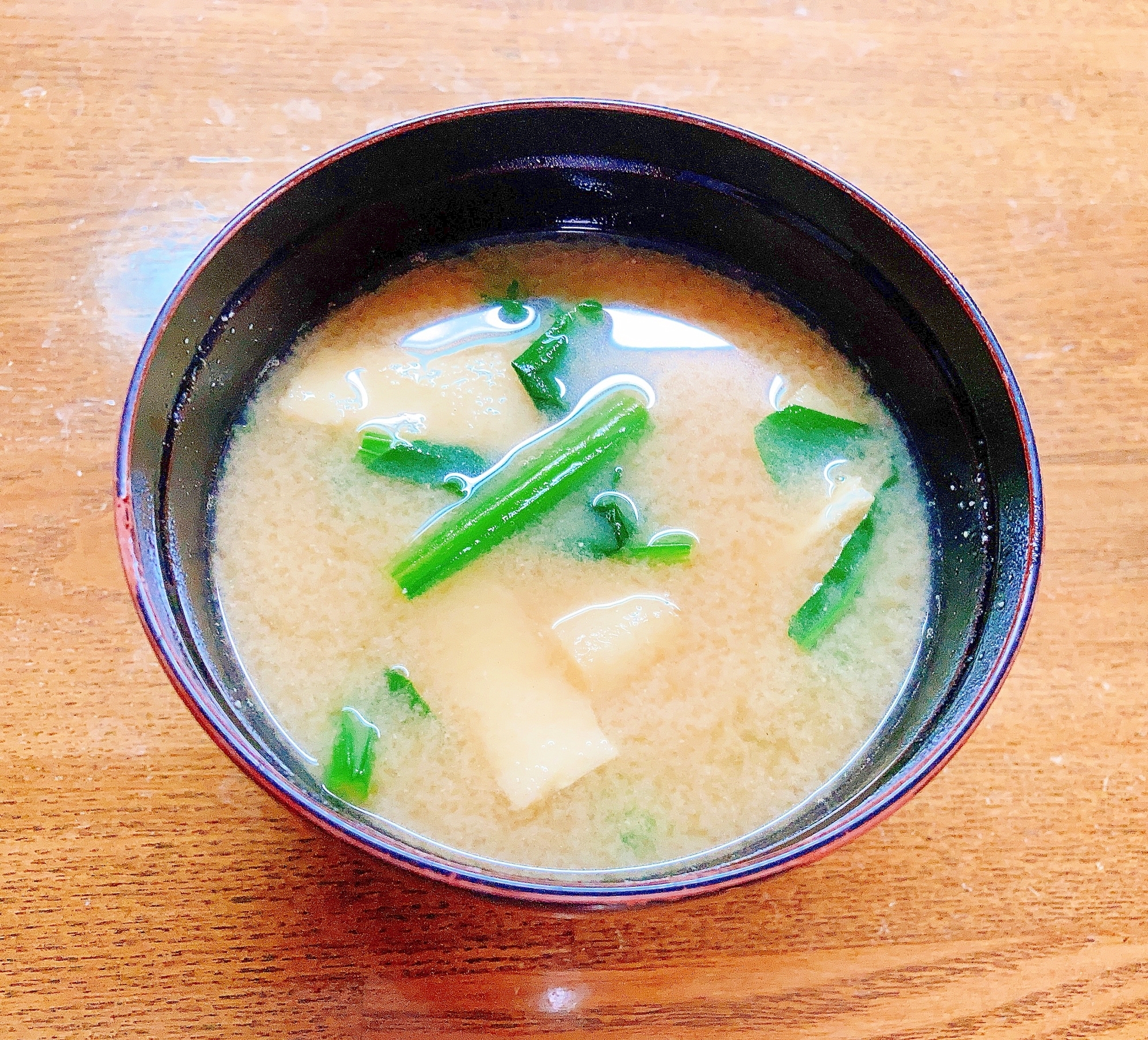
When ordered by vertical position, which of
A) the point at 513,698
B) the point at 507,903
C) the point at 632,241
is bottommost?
the point at 507,903

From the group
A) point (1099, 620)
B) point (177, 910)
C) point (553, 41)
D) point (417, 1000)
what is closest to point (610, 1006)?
point (417, 1000)

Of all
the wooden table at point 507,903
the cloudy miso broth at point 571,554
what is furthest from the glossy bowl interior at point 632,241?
the wooden table at point 507,903

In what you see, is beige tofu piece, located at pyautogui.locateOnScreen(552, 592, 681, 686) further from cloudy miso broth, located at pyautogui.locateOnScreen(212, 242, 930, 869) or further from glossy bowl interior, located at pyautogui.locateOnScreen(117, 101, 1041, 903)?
glossy bowl interior, located at pyautogui.locateOnScreen(117, 101, 1041, 903)

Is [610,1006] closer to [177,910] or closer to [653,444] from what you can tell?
[177,910]

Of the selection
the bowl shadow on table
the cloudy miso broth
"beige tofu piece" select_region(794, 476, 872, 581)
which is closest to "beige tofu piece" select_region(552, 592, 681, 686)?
the cloudy miso broth

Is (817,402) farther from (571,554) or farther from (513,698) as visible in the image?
(513,698)

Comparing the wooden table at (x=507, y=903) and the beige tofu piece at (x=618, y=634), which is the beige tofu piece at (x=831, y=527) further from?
the wooden table at (x=507, y=903)

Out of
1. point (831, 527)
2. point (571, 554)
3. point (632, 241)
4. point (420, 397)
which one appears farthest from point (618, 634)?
point (632, 241)
